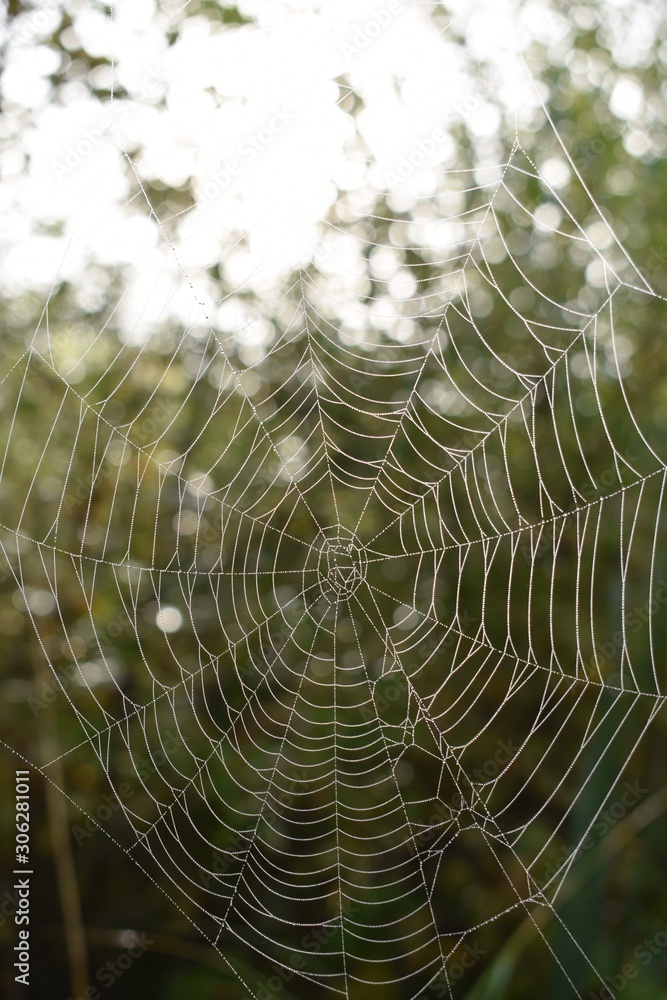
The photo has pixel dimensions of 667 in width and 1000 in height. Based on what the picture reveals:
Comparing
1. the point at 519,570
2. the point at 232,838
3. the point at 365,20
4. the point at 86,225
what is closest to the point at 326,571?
the point at 519,570

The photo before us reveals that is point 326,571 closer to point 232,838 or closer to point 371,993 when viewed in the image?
point 232,838

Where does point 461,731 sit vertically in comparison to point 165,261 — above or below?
below

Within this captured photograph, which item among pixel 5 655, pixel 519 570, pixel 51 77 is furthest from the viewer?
pixel 5 655

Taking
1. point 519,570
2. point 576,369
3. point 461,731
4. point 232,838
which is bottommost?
point 232,838

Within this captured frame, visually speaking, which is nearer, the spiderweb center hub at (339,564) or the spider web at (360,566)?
the spider web at (360,566)

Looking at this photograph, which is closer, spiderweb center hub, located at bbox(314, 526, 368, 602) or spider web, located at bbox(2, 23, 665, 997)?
spider web, located at bbox(2, 23, 665, 997)
